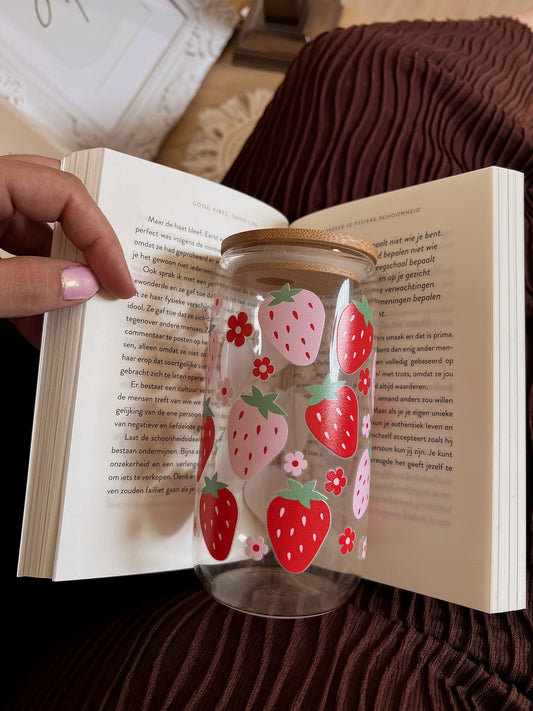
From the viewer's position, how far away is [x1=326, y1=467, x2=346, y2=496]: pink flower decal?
1.51ft

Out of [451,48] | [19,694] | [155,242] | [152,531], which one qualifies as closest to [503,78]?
[451,48]

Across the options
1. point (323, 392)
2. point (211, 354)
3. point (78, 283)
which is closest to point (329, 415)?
point (323, 392)

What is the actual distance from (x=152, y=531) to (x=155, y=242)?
25 centimetres

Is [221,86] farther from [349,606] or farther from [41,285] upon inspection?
[349,606]

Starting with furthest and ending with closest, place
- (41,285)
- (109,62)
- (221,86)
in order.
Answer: (221,86) < (109,62) < (41,285)

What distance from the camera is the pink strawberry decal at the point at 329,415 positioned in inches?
17.8

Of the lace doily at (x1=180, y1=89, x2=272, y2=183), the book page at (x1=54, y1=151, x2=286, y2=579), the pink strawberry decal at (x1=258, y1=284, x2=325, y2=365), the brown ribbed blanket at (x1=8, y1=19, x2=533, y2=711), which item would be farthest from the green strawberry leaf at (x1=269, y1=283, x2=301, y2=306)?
the lace doily at (x1=180, y1=89, x2=272, y2=183)

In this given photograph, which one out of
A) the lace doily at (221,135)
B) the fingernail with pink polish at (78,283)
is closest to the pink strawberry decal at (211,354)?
the fingernail with pink polish at (78,283)

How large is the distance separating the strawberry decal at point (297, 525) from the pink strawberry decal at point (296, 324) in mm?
100

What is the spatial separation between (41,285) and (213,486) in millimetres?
207

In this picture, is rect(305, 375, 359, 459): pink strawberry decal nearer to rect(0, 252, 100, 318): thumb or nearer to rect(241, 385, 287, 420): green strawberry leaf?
rect(241, 385, 287, 420): green strawberry leaf

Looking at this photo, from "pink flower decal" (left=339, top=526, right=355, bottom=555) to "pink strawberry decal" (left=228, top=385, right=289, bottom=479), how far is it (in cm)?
9

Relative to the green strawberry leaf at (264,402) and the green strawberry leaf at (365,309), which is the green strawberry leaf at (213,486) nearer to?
the green strawberry leaf at (264,402)

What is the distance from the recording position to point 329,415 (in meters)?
0.45
